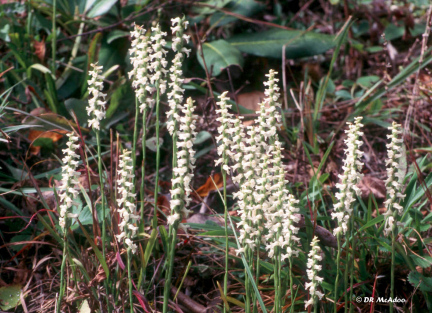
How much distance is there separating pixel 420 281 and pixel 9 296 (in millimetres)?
1723

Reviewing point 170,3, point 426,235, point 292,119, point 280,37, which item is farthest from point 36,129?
point 426,235

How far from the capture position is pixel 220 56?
3262 mm

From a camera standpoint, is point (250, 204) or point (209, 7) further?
point (209, 7)

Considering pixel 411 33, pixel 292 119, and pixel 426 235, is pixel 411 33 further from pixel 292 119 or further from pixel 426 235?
pixel 426 235

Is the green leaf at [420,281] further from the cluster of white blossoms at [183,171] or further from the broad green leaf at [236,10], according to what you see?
the broad green leaf at [236,10]

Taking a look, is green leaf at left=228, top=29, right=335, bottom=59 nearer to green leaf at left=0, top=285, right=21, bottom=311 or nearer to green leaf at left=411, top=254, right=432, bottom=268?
green leaf at left=411, top=254, right=432, bottom=268

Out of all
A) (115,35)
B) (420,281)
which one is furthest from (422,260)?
(115,35)

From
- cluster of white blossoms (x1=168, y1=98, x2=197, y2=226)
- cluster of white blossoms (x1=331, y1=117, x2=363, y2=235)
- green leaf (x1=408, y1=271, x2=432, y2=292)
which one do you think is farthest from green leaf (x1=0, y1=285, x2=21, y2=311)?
green leaf (x1=408, y1=271, x2=432, y2=292)

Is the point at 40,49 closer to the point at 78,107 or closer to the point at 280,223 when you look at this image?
the point at 78,107

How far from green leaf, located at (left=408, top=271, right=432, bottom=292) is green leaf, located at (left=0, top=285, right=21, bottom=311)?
1648 mm

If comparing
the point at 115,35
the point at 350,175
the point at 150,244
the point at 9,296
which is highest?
the point at 115,35

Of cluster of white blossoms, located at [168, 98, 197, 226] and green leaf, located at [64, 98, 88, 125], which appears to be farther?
green leaf, located at [64, 98, 88, 125]

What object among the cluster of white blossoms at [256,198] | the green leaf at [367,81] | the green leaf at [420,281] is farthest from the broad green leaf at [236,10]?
the green leaf at [420,281]

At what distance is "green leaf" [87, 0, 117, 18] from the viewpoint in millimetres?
3277
